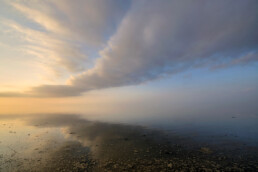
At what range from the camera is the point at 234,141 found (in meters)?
23.7

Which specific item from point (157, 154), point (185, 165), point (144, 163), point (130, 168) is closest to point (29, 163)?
point (130, 168)

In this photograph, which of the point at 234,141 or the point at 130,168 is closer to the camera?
the point at 130,168

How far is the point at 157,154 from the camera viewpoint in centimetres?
1880

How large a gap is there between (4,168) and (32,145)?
9314 mm

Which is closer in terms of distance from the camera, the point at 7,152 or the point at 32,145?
the point at 7,152

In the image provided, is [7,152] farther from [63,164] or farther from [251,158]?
[251,158]

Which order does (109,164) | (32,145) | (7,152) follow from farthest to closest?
(32,145)
(7,152)
(109,164)

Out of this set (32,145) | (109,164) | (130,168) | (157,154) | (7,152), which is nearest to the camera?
(130,168)

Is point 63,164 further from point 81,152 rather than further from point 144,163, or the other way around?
point 144,163

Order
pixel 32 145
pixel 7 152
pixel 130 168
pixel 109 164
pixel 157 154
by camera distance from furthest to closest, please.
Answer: pixel 32 145, pixel 7 152, pixel 157 154, pixel 109 164, pixel 130 168

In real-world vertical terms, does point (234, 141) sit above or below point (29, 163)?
above

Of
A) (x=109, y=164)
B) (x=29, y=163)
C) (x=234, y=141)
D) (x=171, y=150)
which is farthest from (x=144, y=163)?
(x=234, y=141)

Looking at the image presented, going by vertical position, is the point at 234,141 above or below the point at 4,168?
above

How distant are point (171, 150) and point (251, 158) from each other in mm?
12183
